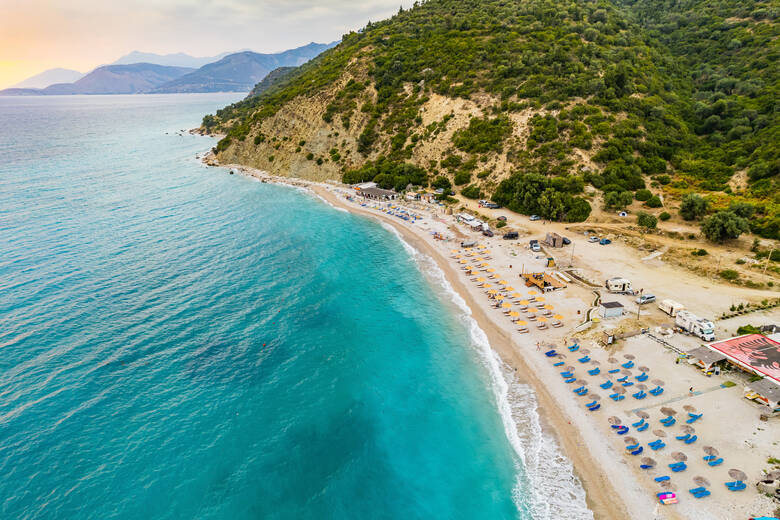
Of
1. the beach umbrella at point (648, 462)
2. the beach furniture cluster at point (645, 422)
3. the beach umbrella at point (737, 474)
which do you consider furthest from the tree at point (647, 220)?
the beach umbrella at point (648, 462)

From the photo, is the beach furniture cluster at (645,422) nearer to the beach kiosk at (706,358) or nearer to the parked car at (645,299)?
the beach kiosk at (706,358)

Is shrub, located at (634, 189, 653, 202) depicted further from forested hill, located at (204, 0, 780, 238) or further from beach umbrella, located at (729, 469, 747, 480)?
beach umbrella, located at (729, 469, 747, 480)

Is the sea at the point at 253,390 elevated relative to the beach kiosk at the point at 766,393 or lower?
lower

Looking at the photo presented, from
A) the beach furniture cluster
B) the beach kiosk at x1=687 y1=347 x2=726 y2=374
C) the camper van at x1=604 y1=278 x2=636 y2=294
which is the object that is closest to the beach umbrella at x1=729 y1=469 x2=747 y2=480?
the beach furniture cluster

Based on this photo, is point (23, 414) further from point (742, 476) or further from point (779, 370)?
point (779, 370)

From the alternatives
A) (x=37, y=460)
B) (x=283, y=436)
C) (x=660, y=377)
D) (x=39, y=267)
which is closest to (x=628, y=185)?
(x=660, y=377)
